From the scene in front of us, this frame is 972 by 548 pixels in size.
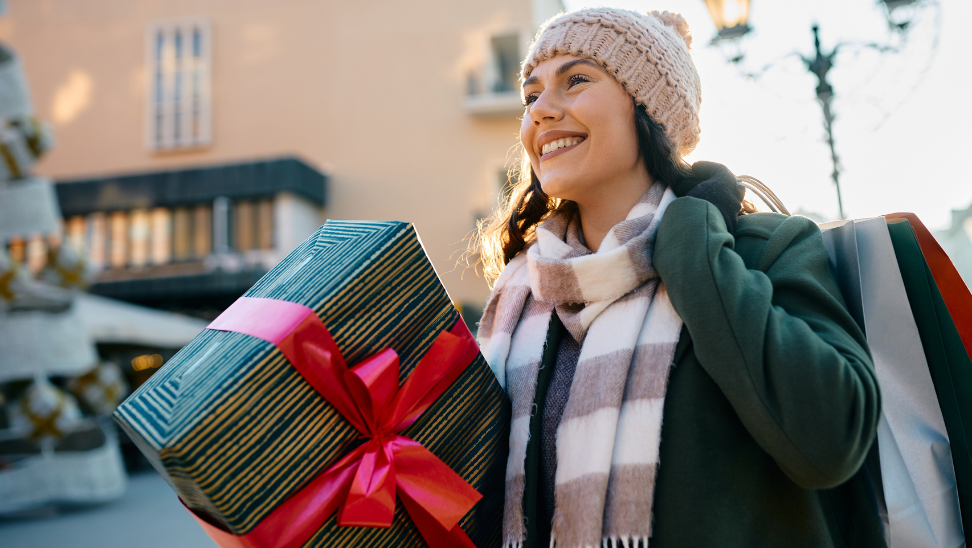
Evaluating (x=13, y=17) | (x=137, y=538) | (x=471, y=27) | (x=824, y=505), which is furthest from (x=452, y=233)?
(x=824, y=505)

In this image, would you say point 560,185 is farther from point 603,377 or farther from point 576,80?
point 603,377

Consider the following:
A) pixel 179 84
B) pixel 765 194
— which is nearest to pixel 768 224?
pixel 765 194

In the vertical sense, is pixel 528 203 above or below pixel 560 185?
below

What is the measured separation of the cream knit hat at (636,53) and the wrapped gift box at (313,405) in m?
0.74

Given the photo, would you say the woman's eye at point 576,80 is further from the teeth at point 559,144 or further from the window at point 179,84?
the window at point 179,84

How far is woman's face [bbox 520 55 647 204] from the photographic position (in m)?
1.65

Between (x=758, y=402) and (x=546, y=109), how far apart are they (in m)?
0.85

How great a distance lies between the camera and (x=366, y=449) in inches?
46.3

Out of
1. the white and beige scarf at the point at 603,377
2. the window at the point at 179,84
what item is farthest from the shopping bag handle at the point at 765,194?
the window at the point at 179,84

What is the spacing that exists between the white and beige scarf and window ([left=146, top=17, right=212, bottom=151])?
17107mm

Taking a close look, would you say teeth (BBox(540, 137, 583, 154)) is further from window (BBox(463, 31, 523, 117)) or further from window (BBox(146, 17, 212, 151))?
window (BBox(146, 17, 212, 151))

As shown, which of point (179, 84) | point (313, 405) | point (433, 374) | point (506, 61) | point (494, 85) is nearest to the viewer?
point (313, 405)

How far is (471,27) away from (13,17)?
12333mm

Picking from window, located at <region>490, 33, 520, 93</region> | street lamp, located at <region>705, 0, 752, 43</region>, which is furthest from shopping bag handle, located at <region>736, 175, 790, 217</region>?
window, located at <region>490, 33, 520, 93</region>
